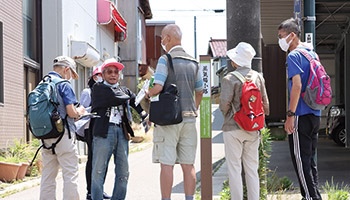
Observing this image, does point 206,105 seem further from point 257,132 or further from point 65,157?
point 65,157

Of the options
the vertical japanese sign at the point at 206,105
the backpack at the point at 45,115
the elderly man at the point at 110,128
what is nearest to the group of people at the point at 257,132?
the vertical japanese sign at the point at 206,105

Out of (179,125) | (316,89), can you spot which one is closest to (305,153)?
(316,89)

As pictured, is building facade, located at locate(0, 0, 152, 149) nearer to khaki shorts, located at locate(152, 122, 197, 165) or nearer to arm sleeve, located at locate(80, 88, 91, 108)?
arm sleeve, located at locate(80, 88, 91, 108)

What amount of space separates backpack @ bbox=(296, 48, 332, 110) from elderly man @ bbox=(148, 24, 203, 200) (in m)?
1.24

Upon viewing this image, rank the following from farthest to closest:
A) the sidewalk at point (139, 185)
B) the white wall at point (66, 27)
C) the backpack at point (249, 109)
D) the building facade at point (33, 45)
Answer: the white wall at point (66, 27)
the building facade at point (33, 45)
the sidewalk at point (139, 185)
the backpack at point (249, 109)

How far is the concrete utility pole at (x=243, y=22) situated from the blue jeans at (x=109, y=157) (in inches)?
65.9

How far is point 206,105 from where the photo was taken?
7.45 meters

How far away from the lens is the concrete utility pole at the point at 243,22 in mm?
7543

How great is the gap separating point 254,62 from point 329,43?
54.5 ft

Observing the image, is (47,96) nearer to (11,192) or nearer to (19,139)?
(11,192)

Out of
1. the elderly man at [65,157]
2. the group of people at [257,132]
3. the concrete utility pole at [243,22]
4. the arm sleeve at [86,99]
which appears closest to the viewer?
the group of people at [257,132]

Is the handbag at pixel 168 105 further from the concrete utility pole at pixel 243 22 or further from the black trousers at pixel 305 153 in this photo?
the black trousers at pixel 305 153

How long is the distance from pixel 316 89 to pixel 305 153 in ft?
2.37

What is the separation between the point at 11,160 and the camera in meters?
11.8
